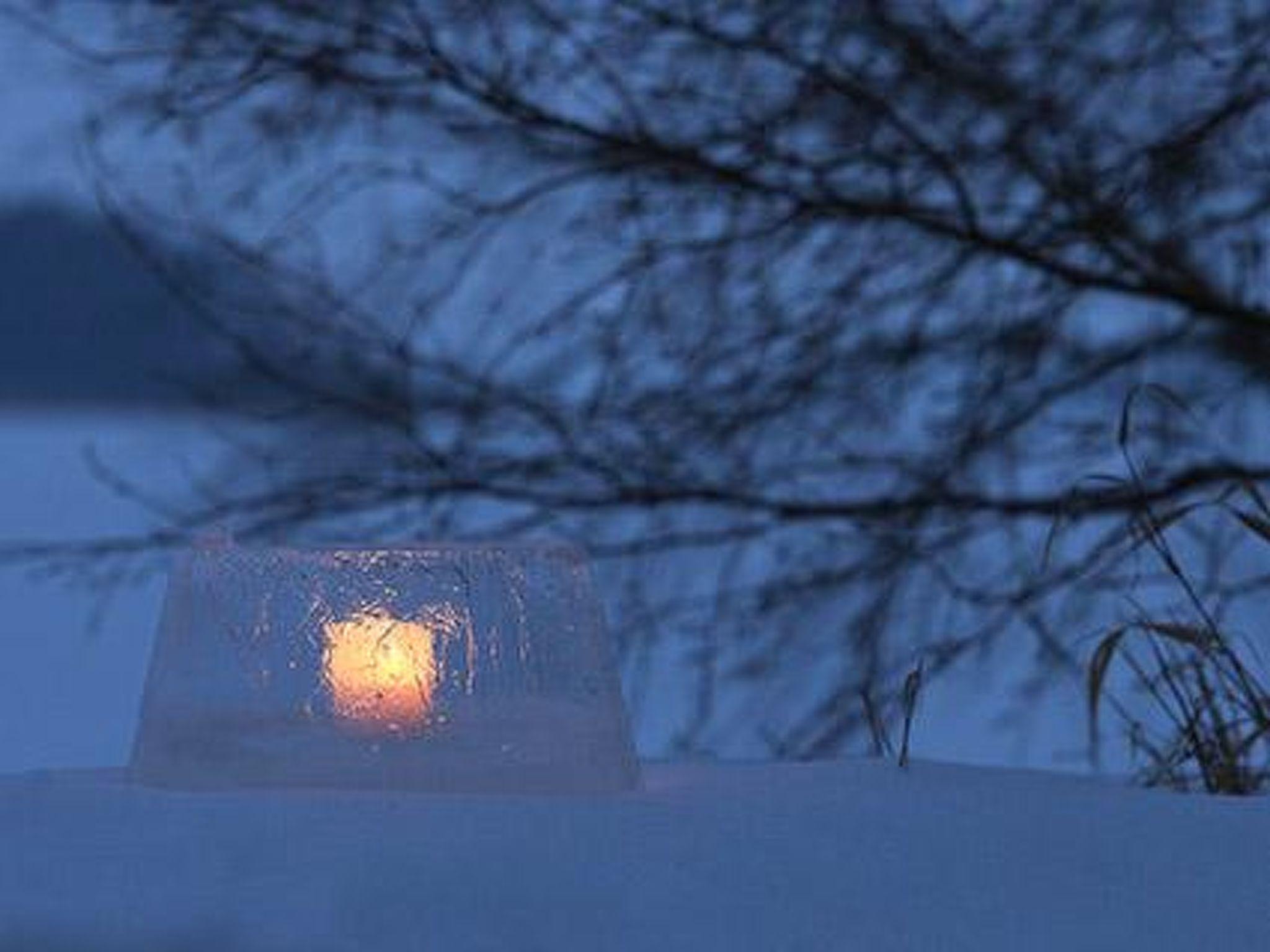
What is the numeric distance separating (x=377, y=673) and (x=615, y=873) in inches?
9.4

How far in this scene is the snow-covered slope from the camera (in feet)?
2.15

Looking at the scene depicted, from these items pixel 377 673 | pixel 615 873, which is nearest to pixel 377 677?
pixel 377 673

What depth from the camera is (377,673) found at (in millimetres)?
917

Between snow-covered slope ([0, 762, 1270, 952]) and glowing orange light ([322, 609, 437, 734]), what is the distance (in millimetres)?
73

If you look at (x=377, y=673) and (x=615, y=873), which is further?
(x=377, y=673)

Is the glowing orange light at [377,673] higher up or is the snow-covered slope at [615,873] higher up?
the glowing orange light at [377,673]

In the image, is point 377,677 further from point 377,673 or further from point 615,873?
point 615,873

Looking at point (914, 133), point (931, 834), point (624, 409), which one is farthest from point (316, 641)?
point (914, 133)

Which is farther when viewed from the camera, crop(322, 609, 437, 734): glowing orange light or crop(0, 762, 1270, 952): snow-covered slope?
crop(322, 609, 437, 734): glowing orange light

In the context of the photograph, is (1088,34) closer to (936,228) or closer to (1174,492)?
(936,228)

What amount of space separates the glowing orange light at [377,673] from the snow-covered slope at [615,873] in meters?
0.07

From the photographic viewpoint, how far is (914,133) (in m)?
2.24

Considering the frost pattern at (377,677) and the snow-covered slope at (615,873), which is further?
the frost pattern at (377,677)

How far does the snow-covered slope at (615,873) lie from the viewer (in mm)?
654
